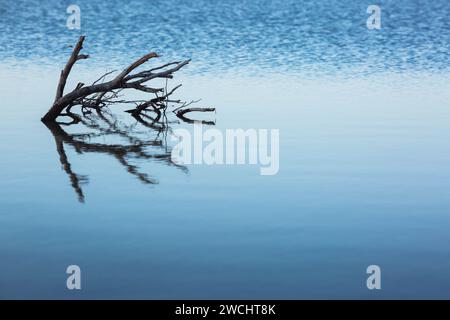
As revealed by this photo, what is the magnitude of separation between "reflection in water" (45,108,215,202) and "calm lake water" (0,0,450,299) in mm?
104

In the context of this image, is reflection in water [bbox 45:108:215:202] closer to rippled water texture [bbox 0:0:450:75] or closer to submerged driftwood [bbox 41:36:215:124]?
submerged driftwood [bbox 41:36:215:124]

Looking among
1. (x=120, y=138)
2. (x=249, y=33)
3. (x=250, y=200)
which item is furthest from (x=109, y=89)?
(x=249, y=33)

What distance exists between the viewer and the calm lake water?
10.1m

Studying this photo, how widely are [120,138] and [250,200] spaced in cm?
592

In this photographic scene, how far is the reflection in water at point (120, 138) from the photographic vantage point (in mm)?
15758

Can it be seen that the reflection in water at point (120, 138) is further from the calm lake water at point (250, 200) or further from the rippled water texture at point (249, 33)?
the rippled water texture at point (249, 33)

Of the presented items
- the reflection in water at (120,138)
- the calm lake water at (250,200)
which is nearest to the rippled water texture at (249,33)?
the calm lake water at (250,200)

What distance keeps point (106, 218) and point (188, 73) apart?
1901 centimetres

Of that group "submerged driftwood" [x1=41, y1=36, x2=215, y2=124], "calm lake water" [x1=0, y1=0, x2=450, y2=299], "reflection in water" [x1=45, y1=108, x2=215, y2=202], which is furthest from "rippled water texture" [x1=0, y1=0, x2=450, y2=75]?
"reflection in water" [x1=45, y1=108, x2=215, y2=202]

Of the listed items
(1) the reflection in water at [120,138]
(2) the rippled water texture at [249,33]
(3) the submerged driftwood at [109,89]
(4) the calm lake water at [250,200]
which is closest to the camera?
(4) the calm lake water at [250,200]

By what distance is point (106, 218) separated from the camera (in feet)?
40.8

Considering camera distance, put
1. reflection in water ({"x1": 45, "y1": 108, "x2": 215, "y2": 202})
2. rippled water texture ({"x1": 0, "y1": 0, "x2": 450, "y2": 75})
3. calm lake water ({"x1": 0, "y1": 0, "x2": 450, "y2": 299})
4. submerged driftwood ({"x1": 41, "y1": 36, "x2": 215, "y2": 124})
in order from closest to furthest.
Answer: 1. calm lake water ({"x1": 0, "y1": 0, "x2": 450, "y2": 299})
2. reflection in water ({"x1": 45, "y1": 108, "x2": 215, "y2": 202})
3. submerged driftwood ({"x1": 41, "y1": 36, "x2": 215, "y2": 124})
4. rippled water texture ({"x1": 0, "y1": 0, "x2": 450, "y2": 75})

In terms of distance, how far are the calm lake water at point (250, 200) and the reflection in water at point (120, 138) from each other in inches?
4.1

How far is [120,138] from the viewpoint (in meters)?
18.8
